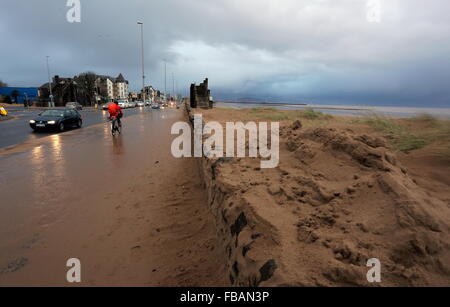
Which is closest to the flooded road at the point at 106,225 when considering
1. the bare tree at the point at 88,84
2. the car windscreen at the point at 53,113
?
the car windscreen at the point at 53,113

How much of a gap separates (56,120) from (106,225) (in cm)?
1474

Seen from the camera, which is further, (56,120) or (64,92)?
(64,92)

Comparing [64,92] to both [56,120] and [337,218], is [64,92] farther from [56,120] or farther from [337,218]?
[337,218]

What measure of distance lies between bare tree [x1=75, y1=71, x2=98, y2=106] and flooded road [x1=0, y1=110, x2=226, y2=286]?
8001cm

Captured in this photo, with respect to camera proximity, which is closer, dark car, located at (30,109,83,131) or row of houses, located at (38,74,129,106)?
dark car, located at (30,109,83,131)

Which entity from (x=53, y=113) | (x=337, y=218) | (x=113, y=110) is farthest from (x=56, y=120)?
(x=337, y=218)

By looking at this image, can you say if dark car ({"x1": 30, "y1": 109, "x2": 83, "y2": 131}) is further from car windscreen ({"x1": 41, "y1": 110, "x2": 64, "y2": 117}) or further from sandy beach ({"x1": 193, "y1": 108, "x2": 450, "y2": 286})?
sandy beach ({"x1": 193, "y1": 108, "x2": 450, "y2": 286})

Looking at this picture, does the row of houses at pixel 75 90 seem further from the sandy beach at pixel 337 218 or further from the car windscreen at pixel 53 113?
the sandy beach at pixel 337 218

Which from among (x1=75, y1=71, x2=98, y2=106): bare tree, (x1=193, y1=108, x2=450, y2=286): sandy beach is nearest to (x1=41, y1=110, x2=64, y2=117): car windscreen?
(x1=193, y1=108, x2=450, y2=286): sandy beach

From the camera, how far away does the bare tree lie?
3029 inches

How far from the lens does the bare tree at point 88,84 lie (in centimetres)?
7694

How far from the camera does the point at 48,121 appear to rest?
15.3 meters

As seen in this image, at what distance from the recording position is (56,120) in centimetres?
1562

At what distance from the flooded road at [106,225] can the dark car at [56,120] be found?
8.66m
